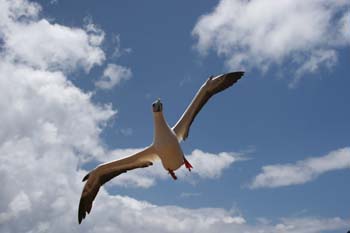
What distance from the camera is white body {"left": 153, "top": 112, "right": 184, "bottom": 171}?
20375mm

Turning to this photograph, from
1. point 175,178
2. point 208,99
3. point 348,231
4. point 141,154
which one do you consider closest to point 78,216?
point 141,154

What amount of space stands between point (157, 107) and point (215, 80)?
4.12 meters

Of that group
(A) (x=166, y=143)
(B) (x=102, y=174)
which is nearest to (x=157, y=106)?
(A) (x=166, y=143)

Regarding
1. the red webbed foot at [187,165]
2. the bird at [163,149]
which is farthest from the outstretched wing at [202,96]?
the red webbed foot at [187,165]

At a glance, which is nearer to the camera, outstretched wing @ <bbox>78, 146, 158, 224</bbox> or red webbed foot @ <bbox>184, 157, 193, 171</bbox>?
red webbed foot @ <bbox>184, 157, 193, 171</bbox>

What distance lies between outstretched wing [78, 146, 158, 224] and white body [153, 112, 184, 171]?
3.26m

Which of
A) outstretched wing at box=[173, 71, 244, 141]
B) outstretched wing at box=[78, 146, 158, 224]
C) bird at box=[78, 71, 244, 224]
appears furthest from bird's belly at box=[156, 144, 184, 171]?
outstretched wing at box=[78, 146, 158, 224]

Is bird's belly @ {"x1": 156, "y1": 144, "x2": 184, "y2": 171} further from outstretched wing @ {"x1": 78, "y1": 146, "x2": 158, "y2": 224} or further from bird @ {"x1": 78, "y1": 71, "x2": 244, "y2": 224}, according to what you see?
outstretched wing @ {"x1": 78, "y1": 146, "x2": 158, "y2": 224}

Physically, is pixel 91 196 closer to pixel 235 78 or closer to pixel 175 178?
pixel 175 178

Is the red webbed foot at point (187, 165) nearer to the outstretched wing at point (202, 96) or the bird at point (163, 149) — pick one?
the bird at point (163, 149)

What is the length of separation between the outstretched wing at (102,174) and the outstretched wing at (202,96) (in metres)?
2.22

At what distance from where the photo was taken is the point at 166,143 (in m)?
20.4

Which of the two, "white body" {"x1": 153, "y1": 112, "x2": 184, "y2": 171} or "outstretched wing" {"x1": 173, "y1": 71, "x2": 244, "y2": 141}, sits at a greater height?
"outstretched wing" {"x1": 173, "y1": 71, "x2": 244, "y2": 141}

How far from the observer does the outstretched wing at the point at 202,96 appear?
23188mm
